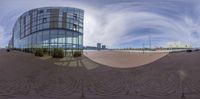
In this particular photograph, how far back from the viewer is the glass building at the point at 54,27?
10.2 m

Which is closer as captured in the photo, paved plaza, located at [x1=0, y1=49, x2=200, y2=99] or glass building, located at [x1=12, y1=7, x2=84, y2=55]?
glass building, located at [x1=12, y1=7, x2=84, y2=55]

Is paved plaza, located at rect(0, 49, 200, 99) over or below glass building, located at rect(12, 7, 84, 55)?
below

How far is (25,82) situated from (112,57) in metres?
5.49

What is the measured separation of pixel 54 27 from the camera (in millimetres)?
11000

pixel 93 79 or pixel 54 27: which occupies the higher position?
pixel 54 27

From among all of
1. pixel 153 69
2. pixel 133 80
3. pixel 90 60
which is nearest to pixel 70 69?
pixel 90 60

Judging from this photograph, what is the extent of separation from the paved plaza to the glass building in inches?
82.5

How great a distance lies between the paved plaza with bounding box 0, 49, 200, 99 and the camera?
1137 centimetres

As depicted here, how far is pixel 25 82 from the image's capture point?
13.1m

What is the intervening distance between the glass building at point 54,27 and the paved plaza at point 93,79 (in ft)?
6.88

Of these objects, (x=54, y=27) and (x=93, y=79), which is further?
(x=93, y=79)

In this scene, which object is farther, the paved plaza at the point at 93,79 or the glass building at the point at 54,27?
the paved plaza at the point at 93,79

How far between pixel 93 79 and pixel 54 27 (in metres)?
3.99

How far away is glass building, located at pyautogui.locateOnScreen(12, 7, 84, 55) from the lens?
10.2 metres
